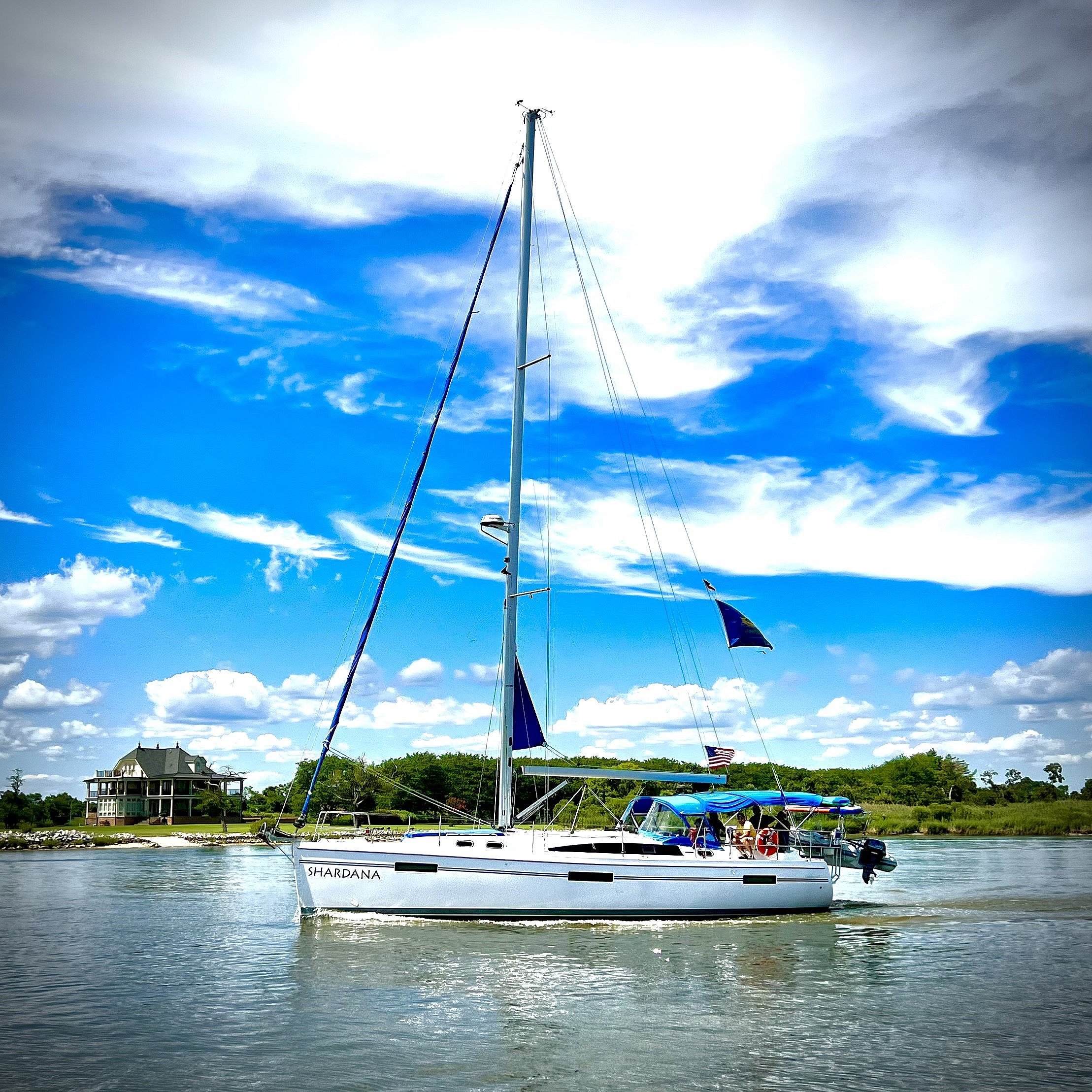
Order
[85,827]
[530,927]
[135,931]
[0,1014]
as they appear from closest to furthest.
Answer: [0,1014] → [530,927] → [135,931] → [85,827]

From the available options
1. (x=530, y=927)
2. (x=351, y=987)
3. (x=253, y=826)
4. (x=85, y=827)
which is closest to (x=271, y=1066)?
(x=351, y=987)

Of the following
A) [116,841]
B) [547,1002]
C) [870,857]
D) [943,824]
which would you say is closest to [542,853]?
[547,1002]

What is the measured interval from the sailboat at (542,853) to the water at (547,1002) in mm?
679

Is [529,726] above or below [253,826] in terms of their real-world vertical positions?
above

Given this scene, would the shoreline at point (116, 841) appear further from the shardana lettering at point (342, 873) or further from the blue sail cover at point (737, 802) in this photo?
the shardana lettering at point (342, 873)

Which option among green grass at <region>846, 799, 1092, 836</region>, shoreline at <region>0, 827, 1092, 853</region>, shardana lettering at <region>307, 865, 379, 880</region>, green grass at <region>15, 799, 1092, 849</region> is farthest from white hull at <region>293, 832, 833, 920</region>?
green grass at <region>846, 799, 1092, 836</region>

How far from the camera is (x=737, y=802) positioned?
2958 centimetres

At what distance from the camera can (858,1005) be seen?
18328mm

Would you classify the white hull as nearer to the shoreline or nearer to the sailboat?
the sailboat

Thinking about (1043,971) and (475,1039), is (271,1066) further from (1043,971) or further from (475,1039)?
(1043,971)

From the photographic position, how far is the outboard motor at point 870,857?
31859 mm

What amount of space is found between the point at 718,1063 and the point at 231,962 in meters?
13.2

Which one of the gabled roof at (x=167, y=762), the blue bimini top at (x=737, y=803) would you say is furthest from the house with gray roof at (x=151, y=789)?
the blue bimini top at (x=737, y=803)

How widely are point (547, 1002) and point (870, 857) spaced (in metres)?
17.4
